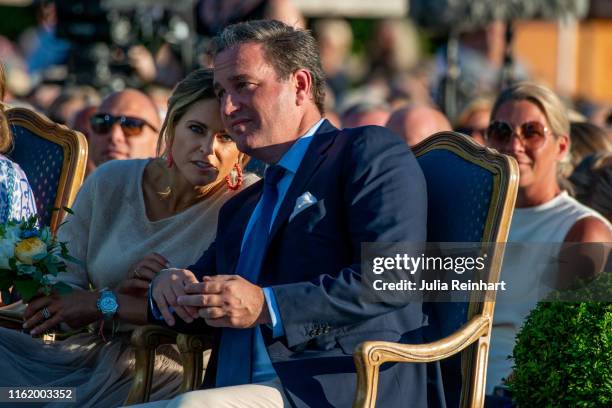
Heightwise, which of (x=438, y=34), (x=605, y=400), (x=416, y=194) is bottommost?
(x=605, y=400)

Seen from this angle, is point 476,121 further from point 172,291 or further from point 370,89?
point 370,89

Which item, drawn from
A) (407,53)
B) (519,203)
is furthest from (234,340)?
(407,53)

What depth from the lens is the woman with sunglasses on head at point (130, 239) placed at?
4.59m

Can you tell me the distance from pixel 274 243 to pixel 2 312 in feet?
4.28

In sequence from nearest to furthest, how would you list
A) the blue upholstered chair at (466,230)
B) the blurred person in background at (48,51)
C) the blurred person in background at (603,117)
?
the blue upholstered chair at (466,230), the blurred person in background at (603,117), the blurred person in background at (48,51)

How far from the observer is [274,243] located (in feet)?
13.4

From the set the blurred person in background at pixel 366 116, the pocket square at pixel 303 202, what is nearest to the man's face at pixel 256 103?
the pocket square at pixel 303 202

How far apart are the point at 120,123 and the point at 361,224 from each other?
2.71m

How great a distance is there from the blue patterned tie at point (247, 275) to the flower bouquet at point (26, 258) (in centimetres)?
60

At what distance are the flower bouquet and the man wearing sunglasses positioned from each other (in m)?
2.21

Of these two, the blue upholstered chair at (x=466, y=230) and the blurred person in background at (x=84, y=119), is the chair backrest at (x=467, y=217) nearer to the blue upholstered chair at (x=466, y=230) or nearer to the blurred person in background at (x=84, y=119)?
the blue upholstered chair at (x=466, y=230)

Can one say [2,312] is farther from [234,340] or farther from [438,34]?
[438,34]

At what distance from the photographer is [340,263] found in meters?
4.03

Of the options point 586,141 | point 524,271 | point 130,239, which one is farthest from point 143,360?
point 586,141
